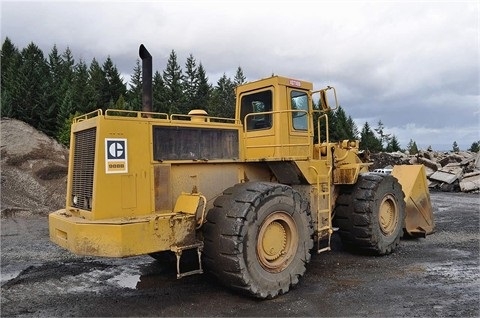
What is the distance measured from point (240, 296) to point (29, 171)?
1244 cm

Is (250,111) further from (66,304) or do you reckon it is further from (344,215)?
(66,304)

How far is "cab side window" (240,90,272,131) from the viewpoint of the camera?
6799mm

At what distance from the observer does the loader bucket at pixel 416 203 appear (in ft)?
29.6

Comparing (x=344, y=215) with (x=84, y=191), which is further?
(x=344, y=215)

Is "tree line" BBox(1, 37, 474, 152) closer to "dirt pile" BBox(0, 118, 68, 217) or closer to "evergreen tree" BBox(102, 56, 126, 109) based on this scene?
"evergreen tree" BBox(102, 56, 126, 109)

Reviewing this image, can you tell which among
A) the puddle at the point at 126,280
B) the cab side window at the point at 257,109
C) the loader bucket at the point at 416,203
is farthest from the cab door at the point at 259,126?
the loader bucket at the point at 416,203

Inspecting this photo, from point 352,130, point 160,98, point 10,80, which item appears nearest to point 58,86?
point 10,80

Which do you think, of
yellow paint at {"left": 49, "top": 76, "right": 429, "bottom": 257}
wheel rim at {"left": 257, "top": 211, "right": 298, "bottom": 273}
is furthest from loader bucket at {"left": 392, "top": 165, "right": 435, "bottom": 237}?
wheel rim at {"left": 257, "top": 211, "right": 298, "bottom": 273}

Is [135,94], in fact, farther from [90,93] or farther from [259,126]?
[259,126]

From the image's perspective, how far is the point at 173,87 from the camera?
60906mm

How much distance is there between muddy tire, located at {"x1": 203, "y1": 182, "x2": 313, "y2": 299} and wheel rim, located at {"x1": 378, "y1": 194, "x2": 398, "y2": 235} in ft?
8.01

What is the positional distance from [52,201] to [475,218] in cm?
1327

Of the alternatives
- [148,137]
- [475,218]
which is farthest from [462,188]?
[148,137]

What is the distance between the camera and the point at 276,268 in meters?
5.55
